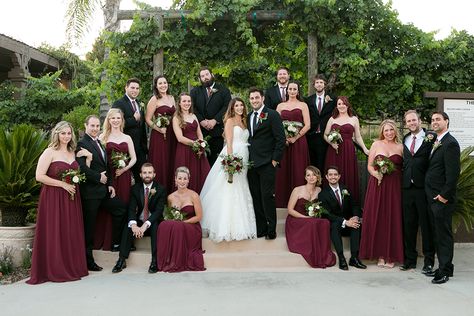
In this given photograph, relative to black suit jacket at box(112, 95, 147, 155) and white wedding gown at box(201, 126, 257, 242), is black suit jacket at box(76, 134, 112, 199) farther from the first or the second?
white wedding gown at box(201, 126, 257, 242)

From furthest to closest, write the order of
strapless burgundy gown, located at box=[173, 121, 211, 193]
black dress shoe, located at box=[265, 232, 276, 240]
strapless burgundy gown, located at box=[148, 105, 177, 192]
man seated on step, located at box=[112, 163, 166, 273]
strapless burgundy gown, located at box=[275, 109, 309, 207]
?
strapless burgundy gown, located at box=[275, 109, 309, 207] → strapless burgundy gown, located at box=[148, 105, 177, 192] → strapless burgundy gown, located at box=[173, 121, 211, 193] → black dress shoe, located at box=[265, 232, 276, 240] → man seated on step, located at box=[112, 163, 166, 273]

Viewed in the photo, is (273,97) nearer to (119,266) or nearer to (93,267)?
(119,266)

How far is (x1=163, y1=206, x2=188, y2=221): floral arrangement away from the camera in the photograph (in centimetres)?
653

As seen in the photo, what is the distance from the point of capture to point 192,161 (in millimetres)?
7441

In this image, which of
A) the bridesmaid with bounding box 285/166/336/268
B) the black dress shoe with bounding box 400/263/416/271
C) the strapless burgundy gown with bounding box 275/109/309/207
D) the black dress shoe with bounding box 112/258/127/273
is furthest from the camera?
the strapless burgundy gown with bounding box 275/109/309/207

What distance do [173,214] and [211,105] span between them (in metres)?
2.10

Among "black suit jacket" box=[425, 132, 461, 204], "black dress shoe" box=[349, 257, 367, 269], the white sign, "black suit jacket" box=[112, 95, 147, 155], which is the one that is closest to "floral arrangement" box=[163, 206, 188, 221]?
"black suit jacket" box=[112, 95, 147, 155]

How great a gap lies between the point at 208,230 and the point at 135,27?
13.0 feet

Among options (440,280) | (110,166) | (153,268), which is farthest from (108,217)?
(440,280)

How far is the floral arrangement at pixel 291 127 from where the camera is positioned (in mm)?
7453

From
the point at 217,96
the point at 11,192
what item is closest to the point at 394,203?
the point at 217,96

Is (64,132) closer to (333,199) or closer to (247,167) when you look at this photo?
(247,167)

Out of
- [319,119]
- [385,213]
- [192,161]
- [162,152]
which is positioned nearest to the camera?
[385,213]

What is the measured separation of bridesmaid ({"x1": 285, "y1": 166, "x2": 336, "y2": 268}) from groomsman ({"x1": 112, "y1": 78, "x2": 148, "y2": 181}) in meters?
2.32
